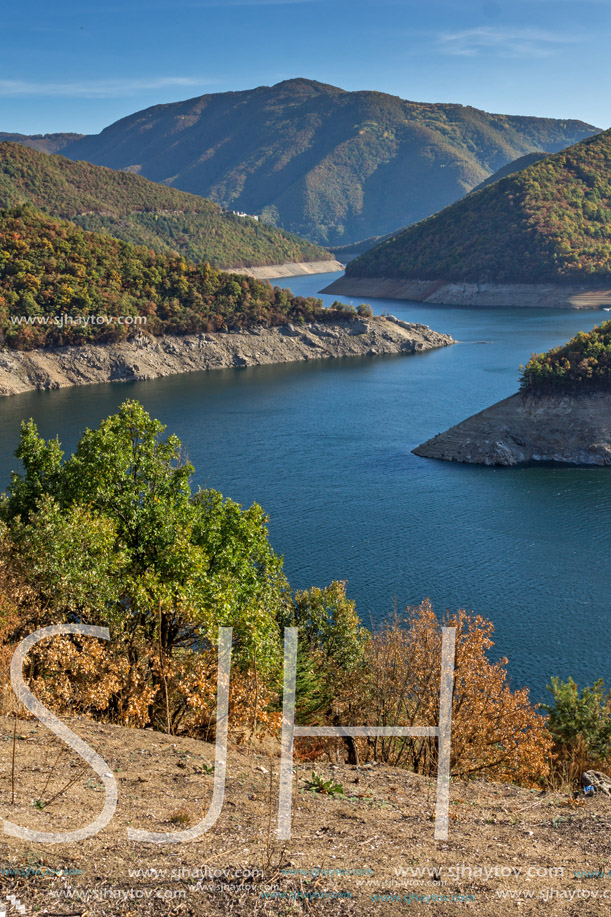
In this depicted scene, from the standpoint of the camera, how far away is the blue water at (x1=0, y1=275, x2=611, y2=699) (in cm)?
3569

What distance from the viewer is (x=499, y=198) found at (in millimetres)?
180000

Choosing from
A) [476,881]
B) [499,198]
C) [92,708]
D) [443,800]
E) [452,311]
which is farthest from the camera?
[499,198]

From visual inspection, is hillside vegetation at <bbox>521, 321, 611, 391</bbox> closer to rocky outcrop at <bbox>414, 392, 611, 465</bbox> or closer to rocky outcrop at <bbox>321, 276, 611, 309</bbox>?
rocky outcrop at <bbox>414, 392, 611, 465</bbox>

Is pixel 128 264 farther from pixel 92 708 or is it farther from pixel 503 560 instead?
pixel 92 708

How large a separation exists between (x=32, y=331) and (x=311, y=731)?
89.0 meters

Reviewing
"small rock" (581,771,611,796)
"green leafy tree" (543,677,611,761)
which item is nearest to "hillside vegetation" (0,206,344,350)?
"green leafy tree" (543,677,611,761)

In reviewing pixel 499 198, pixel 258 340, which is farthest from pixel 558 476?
pixel 499 198

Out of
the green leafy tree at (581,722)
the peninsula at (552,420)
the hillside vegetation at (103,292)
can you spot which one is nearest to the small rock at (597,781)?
the green leafy tree at (581,722)

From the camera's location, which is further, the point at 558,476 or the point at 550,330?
the point at 550,330

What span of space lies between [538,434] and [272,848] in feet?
183

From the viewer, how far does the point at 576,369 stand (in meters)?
62.4

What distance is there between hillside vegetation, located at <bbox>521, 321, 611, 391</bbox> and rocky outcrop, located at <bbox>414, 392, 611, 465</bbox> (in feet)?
2.83

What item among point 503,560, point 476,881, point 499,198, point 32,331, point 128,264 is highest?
point 499,198

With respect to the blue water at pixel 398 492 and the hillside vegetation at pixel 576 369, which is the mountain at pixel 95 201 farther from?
the hillside vegetation at pixel 576 369
